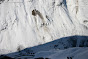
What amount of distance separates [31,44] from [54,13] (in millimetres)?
4625

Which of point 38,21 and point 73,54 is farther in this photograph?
point 38,21

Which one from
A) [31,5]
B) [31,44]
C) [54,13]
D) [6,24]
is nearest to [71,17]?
[54,13]

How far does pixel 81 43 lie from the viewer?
12.6 m

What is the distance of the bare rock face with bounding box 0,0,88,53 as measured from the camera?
12672 millimetres

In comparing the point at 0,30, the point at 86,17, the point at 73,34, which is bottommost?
the point at 73,34

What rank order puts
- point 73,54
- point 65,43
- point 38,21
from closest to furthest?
1. point 73,54
2. point 65,43
3. point 38,21

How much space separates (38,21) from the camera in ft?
44.2

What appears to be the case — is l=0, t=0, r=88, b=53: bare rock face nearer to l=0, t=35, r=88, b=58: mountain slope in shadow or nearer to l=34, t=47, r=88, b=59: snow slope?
l=0, t=35, r=88, b=58: mountain slope in shadow

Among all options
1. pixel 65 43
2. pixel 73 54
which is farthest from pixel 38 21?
pixel 73 54

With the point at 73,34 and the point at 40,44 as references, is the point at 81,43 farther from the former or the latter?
the point at 40,44

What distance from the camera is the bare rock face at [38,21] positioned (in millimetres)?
12672

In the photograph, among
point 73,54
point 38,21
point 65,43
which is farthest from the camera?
point 38,21

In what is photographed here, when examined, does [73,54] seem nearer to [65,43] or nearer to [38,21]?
[65,43]

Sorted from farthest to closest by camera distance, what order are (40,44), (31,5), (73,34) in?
1. (31,5)
2. (73,34)
3. (40,44)
